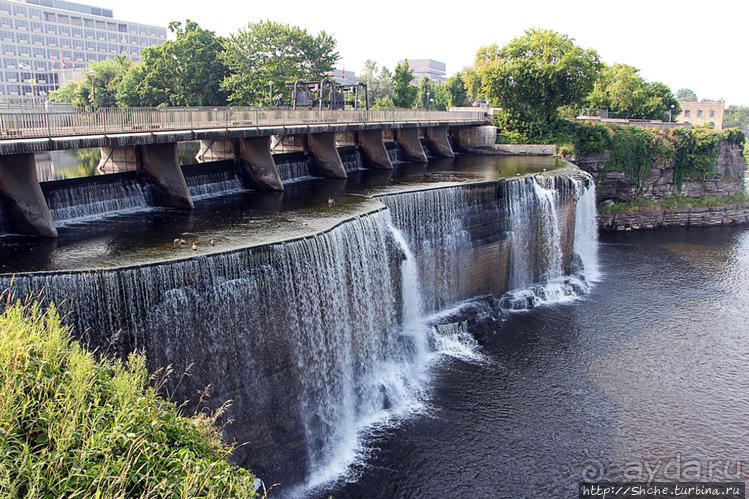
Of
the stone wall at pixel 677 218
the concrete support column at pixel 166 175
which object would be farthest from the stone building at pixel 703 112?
the concrete support column at pixel 166 175

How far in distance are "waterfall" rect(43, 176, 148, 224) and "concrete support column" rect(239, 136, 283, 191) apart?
579 centimetres

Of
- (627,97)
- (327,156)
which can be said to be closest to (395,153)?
(327,156)

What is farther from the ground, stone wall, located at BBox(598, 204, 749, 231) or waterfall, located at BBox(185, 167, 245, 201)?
waterfall, located at BBox(185, 167, 245, 201)

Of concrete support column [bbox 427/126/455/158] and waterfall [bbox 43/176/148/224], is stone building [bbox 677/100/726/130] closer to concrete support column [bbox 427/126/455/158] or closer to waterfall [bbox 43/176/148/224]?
concrete support column [bbox 427/126/455/158]

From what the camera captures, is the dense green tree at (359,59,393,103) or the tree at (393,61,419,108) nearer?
the tree at (393,61,419,108)

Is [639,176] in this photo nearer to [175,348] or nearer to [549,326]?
[549,326]

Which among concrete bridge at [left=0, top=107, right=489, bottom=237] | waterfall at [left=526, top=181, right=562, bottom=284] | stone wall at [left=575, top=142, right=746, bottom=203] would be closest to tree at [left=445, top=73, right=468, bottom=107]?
stone wall at [left=575, top=142, right=746, bottom=203]

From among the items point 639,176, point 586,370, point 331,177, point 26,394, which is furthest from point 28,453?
point 639,176

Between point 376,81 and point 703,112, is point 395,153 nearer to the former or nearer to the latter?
point 376,81

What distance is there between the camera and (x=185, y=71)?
5766cm

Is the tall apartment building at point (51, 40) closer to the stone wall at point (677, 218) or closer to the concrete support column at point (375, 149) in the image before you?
the concrete support column at point (375, 149)

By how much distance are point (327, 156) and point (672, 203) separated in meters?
29.5

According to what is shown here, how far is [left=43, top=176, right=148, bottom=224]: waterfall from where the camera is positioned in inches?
921

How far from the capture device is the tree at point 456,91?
86438 mm
